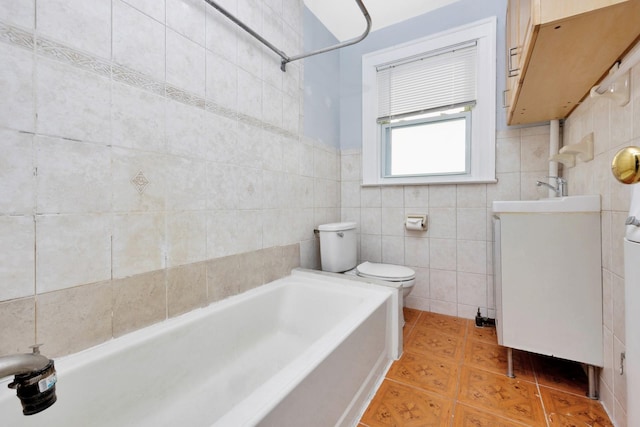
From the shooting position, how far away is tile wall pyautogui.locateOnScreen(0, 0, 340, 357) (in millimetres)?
800

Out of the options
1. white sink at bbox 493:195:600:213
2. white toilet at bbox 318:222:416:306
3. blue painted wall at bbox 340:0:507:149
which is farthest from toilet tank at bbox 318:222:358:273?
Result: white sink at bbox 493:195:600:213

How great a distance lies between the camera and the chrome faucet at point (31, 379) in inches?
18.7

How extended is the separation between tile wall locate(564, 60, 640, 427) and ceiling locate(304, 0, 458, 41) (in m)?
1.45

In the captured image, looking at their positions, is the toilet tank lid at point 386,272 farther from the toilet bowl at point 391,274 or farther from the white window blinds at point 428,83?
the white window blinds at point 428,83

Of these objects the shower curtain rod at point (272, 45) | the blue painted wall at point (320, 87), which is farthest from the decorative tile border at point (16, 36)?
the blue painted wall at point (320, 87)

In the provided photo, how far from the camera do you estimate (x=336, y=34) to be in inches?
96.7

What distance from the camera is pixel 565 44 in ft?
3.01

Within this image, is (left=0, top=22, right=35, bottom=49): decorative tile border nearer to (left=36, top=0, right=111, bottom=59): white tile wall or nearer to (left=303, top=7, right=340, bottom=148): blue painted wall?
(left=36, top=0, right=111, bottom=59): white tile wall

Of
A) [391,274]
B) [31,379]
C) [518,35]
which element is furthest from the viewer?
[391,274]

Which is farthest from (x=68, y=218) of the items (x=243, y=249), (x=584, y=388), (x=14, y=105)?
(x=584, y=388)

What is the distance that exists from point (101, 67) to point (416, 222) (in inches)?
81.7

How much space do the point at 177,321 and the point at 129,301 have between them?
22cm

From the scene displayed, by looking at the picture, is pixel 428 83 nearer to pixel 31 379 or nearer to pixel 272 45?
pixel 272 45

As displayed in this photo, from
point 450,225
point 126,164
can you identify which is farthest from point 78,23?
point 450,225
